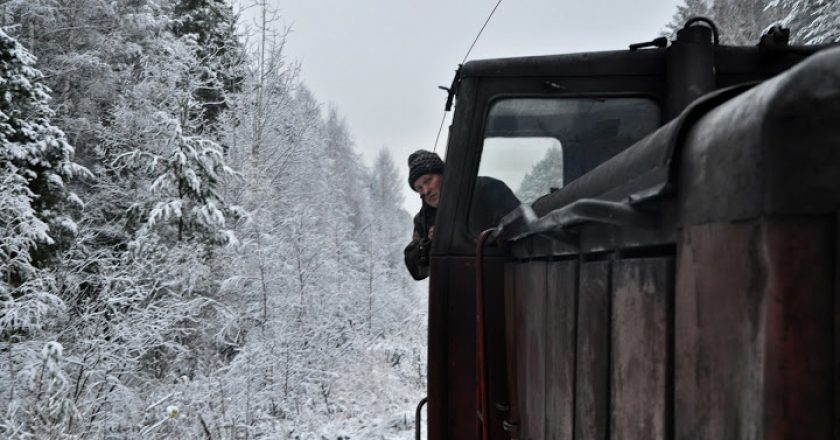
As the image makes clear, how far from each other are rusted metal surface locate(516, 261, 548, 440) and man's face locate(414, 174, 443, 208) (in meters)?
1.25

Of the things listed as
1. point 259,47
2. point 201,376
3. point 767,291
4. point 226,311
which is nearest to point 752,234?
point 767,291

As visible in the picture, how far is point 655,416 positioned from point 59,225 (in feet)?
34.7

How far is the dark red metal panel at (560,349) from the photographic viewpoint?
4.26 feet

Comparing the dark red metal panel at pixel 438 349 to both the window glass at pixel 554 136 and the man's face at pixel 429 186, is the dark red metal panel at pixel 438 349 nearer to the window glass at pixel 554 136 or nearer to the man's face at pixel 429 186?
the window glass at pixel 554 136

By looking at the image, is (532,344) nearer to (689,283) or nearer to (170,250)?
(689,283)

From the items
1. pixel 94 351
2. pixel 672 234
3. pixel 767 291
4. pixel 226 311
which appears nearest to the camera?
pixel 767 291

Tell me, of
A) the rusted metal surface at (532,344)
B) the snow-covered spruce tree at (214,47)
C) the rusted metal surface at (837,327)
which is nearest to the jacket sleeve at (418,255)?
the rusted metal surface at (532,344)

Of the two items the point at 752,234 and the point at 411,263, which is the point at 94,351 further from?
the point at 752,234

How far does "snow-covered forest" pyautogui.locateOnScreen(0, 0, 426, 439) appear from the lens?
273 inches

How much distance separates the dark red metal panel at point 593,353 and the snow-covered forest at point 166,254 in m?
5.19

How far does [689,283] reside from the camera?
733 mm

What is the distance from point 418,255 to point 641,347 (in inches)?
83.6

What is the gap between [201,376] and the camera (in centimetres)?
803

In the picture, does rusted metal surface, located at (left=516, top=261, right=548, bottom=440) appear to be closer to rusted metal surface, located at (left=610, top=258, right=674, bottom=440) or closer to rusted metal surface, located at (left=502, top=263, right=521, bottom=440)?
rusted metal surface, located at (left=502, top=263, right=521, bottom=440)
